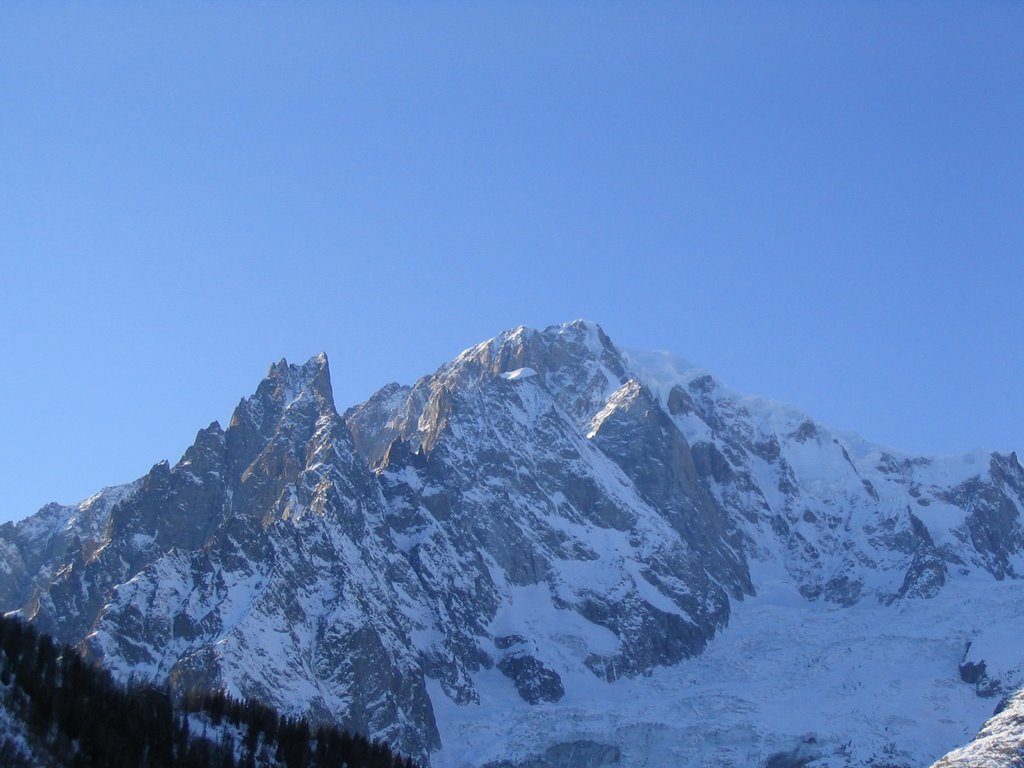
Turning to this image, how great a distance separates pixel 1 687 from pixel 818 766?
138 meters

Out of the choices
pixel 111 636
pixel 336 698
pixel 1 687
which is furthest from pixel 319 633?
pixel 1 687

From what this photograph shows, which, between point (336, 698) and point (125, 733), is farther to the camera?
point (336, 698)

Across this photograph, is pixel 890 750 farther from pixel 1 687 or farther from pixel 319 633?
pixel 1 687

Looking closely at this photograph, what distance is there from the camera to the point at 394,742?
19288 centimetres

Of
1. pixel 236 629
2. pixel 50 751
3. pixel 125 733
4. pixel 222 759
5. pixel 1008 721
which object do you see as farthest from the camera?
pixel 236 629

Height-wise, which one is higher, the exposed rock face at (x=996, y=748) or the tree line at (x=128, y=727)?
the tree line at (x=128, y=727)

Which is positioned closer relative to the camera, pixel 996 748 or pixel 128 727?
pixel 128 727

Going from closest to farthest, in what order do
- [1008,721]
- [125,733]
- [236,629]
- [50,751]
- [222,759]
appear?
[50,751]
[125,733]
[222,759]
[1008,721]
[236,629]

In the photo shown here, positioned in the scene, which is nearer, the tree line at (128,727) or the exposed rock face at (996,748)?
the tree line at (128,727)

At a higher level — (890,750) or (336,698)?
(336,698)

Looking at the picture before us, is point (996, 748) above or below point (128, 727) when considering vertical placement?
below

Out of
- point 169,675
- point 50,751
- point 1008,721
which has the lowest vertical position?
point 1008,721

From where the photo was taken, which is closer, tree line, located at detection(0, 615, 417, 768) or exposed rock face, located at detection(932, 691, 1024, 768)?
tree line, located at detection(0, 615, 417, 768)

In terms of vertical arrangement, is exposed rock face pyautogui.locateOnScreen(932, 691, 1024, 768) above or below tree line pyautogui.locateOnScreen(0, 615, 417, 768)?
below
